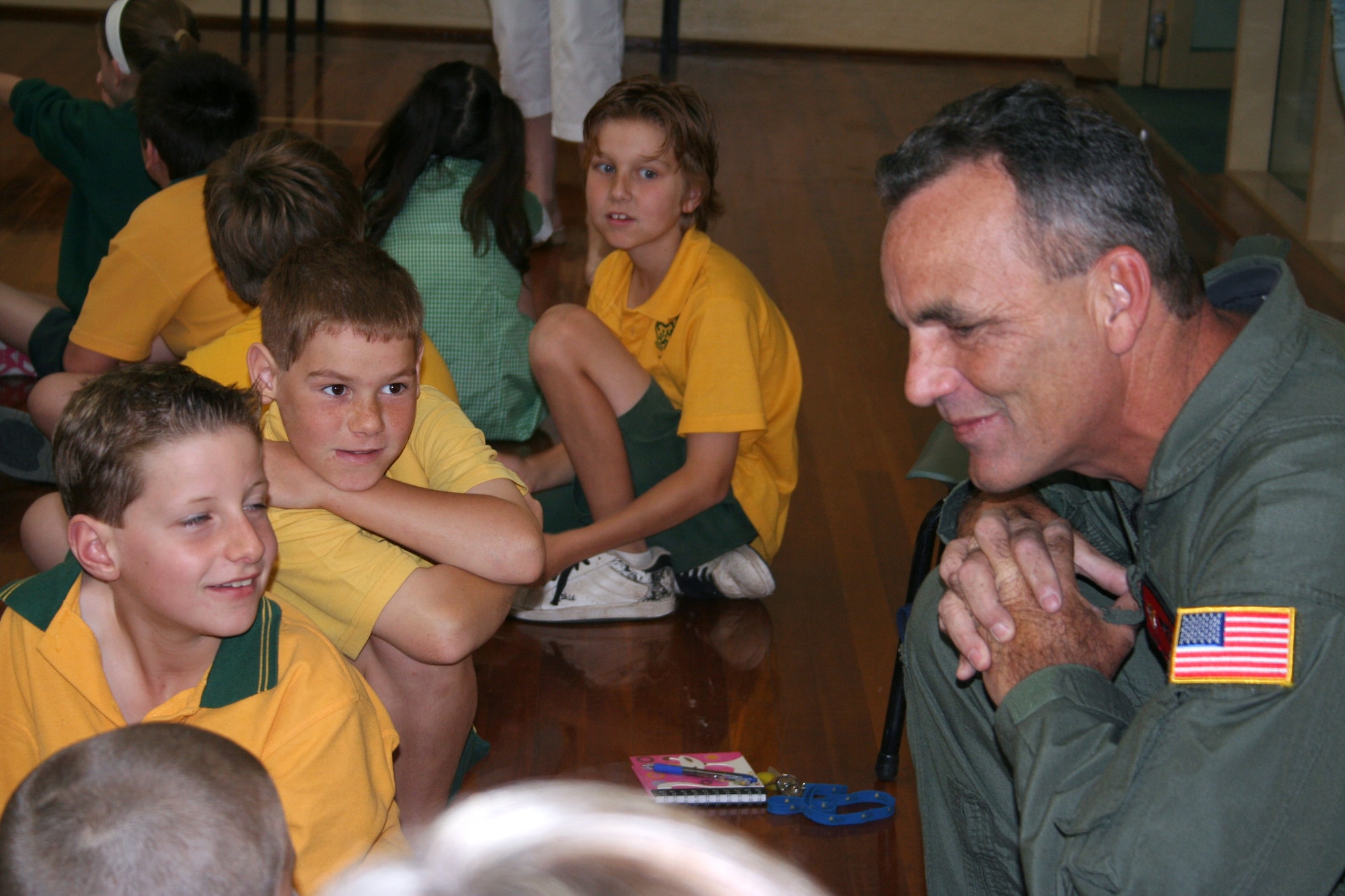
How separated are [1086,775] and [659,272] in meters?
1.68

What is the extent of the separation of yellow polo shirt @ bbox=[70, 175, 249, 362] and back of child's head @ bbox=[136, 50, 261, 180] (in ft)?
0.58

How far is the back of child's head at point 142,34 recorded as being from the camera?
10.8 feet

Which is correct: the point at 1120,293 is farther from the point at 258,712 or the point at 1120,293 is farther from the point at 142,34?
the point at 142,34

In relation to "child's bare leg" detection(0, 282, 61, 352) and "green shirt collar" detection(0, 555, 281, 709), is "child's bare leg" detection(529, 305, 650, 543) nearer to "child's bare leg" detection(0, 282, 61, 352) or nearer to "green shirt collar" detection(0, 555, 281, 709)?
"green shirt collar" detection(0, 555, 281, 709)

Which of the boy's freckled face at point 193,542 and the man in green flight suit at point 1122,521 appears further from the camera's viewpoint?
the boy's freckled face at point 193,542

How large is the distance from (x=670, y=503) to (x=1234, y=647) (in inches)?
57.8

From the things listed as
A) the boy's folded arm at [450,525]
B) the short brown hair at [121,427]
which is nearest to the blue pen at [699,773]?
the boy's folded arm at [450,525]

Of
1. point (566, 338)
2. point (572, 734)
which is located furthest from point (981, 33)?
point (572, 734)

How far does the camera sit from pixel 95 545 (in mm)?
1395

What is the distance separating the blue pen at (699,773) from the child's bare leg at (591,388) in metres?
0.63

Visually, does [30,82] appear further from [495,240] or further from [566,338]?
[566,338]

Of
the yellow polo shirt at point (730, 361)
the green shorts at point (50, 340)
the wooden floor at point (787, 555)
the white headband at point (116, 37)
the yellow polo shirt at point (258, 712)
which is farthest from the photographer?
the white headband at point (116, 37)

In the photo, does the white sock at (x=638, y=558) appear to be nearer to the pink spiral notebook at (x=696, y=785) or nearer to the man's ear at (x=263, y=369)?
the pink spiral notebook at (x=696, y=785)

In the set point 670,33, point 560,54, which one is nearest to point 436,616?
point 560,54
